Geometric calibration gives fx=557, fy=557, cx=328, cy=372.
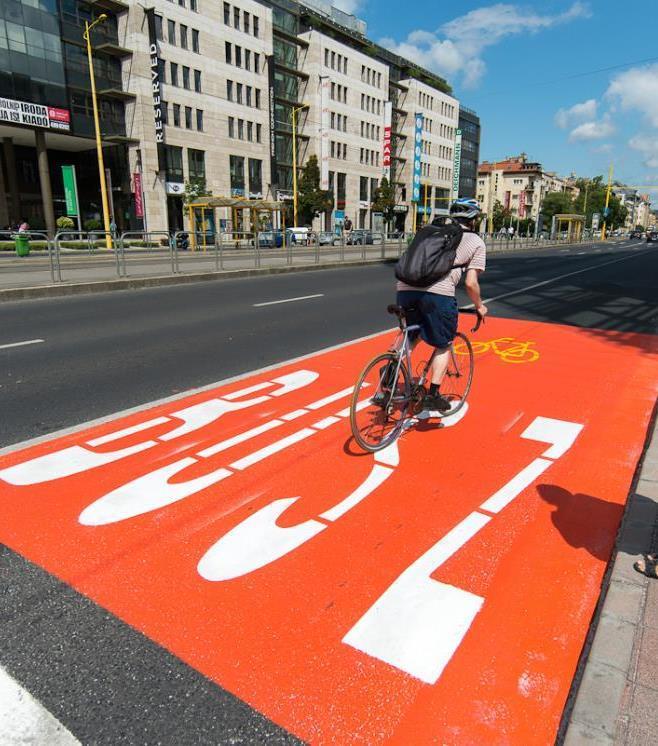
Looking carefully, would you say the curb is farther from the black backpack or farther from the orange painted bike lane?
the black backpack

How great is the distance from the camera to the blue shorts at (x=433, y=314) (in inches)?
169

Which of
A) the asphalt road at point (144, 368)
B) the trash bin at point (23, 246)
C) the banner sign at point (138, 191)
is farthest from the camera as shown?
the banner sign at point (138, 191)

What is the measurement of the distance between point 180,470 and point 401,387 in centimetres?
174

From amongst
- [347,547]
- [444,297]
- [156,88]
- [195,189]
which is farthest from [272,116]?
[347,547]

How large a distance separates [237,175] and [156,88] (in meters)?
11.1

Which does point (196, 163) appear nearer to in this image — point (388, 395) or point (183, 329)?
point (183, 329)

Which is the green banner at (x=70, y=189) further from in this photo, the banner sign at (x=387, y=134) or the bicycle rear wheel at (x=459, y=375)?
the banner sign at (x=387, y=134)

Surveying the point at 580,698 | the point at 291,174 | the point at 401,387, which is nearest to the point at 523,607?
the point at 580,698

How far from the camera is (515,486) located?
12.1ft

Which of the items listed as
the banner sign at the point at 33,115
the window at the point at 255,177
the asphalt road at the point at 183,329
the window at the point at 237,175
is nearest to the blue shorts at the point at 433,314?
the asphalt road at the point at 183,329

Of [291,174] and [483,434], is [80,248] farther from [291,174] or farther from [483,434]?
[291,174]

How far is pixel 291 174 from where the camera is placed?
62.5m

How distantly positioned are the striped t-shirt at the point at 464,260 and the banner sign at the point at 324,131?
62.2 meters

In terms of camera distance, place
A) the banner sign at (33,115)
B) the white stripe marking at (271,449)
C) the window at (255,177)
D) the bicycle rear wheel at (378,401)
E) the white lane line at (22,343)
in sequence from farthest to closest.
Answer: the window at (255,177), the banner sign at (33,115), the white lane line at (22,343), the bicycle rear wheel at (378,401), the white stripe marking at (271,449)
